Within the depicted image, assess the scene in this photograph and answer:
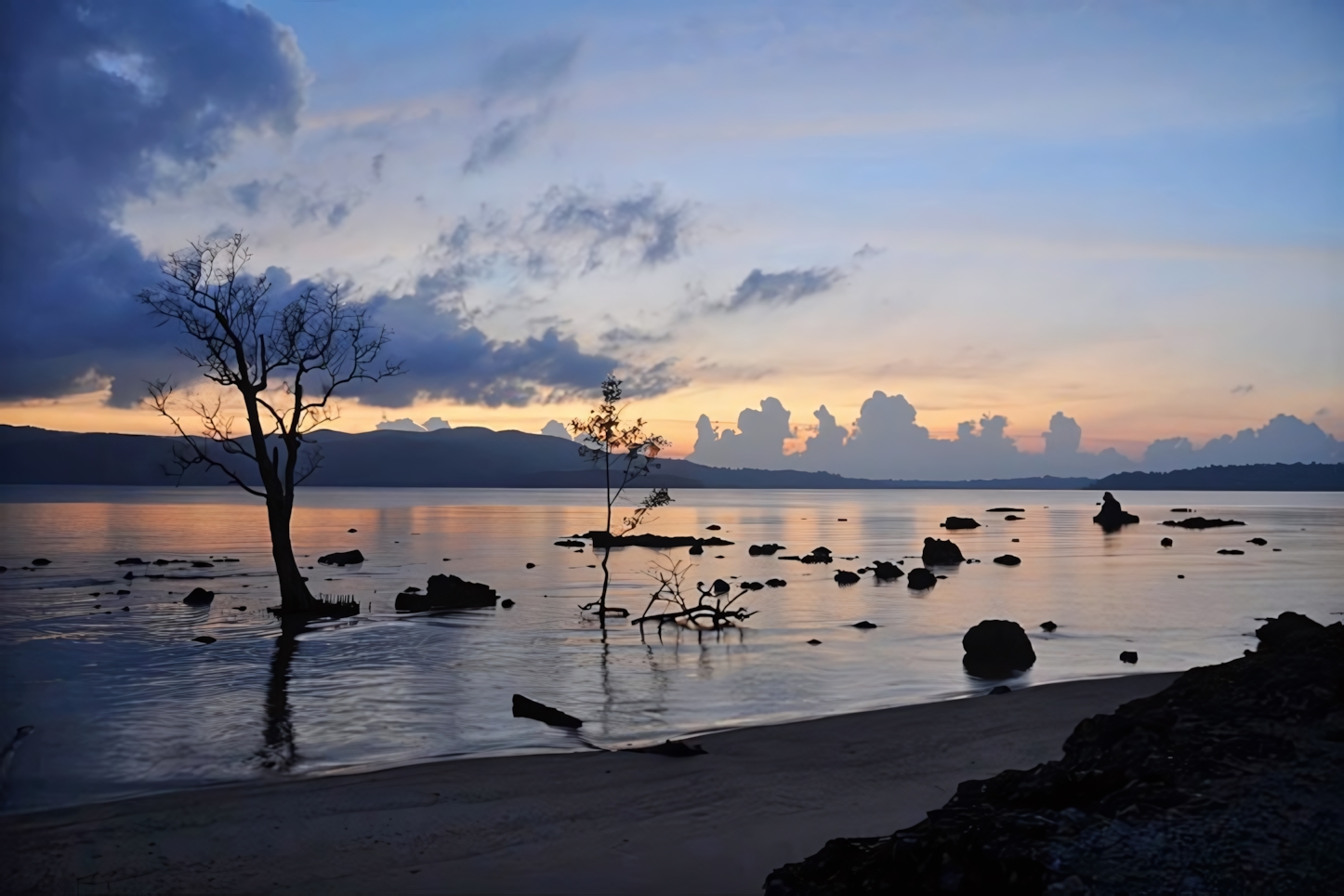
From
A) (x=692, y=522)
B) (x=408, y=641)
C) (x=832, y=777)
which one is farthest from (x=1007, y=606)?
(x=692, y=522)

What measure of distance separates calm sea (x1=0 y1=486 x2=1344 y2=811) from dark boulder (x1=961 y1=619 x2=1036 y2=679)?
69cm

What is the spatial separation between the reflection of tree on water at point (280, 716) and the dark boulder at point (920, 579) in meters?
31.8

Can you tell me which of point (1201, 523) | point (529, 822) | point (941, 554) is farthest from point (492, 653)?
point (1201, 523)

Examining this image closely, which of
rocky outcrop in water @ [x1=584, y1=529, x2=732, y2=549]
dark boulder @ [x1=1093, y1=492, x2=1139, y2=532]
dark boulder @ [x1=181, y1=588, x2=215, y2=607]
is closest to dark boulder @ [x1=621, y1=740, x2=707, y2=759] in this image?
dark boulder @ [x1=181, y1=588, x2=215, y2=607]

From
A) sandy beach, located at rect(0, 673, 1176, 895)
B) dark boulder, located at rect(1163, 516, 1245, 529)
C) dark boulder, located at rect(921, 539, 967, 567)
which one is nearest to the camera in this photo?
sandy beach, located at rect(0, 673, 1176, 895)

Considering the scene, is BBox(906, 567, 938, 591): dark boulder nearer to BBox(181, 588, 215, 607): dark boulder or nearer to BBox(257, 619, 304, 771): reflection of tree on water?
BBox(257, 619, 304, 771): reflection of tree on water

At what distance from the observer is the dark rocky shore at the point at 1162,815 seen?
242 inches

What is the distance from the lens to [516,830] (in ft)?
38.3

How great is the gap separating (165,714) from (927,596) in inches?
1422

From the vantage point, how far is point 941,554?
224 ft

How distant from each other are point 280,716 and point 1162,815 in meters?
18.9

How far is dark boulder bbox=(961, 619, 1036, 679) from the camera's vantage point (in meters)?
26.8

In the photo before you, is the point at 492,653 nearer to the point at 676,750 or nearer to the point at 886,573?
the point at 676,750

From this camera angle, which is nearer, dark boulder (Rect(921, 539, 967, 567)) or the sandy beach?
the sandy beach
